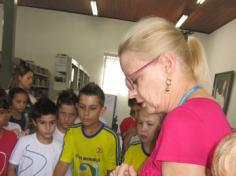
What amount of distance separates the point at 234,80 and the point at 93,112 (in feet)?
18.6

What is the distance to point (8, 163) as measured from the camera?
249 cm

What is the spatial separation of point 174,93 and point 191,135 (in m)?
0.22

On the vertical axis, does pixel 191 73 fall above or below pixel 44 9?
below

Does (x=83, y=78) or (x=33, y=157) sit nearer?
(x=33, y=157)

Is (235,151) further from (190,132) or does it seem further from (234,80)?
(234,80)

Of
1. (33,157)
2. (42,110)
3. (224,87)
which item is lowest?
(33,157)

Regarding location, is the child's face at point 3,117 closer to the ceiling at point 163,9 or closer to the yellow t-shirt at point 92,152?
the yellow t-shirt at point 92,152

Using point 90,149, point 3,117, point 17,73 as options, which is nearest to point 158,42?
point 90,149

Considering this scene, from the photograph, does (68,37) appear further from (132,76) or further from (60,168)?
(132,76)

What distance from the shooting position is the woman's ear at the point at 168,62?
3.08 ft

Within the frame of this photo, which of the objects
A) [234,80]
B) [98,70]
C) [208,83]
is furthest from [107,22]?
[208,83]

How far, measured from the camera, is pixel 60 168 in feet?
7.77

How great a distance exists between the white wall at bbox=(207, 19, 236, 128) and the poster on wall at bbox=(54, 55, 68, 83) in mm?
3999

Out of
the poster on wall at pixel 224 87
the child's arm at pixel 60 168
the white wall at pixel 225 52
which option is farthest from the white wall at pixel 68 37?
the child's arm at pixel 60 168
